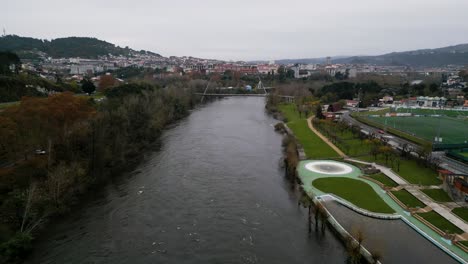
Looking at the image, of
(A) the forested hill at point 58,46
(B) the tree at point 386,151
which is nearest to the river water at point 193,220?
(B) the tree at point 386,151

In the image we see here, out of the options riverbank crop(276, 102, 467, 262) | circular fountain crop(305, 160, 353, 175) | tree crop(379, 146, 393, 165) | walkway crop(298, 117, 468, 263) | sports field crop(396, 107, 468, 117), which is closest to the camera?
riverbank crop(276, 102, 467, 262)

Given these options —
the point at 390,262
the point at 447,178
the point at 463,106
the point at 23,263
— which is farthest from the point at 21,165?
the point at 463,106

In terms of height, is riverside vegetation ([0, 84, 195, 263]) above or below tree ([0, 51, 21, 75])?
below

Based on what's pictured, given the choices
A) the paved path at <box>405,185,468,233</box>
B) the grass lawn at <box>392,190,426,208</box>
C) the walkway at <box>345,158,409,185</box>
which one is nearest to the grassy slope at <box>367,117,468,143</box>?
the walkway at <box>345,158,409,185</box>

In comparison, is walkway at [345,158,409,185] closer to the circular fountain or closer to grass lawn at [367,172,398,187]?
grass lawn at [367,172,398,187]

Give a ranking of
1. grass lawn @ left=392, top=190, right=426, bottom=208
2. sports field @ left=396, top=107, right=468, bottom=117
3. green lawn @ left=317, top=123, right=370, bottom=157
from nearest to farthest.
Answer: grass lawn @ left=392, top=190, right=426, bottom=208, green lawn @ left=317, top=123, right=370, bottom=157, sports field @ left=396, top=107, right=468, bottom=117

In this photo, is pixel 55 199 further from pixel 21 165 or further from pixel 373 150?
pixel 373 150

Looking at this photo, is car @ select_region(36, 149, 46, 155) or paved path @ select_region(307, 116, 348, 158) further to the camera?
paved path @ select_region(307, 116, 348, 158)
